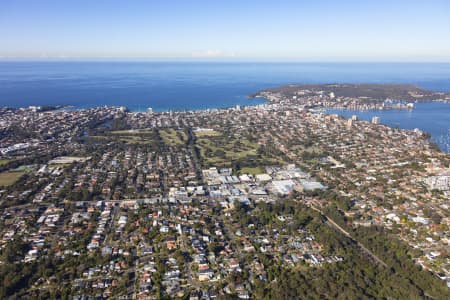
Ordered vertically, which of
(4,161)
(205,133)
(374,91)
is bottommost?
(4,161)

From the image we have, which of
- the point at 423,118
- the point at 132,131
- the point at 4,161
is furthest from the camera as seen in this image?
the point at 423,118

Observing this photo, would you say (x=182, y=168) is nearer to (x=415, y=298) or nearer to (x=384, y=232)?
(x=384, y=232)

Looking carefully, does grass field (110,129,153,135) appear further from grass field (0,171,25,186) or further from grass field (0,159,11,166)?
grass field (0,171,25,186)

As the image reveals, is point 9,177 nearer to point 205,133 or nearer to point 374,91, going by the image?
point 205,133

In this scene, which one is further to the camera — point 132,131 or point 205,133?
point 132,131

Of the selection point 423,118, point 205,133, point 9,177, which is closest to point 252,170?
point 205,133

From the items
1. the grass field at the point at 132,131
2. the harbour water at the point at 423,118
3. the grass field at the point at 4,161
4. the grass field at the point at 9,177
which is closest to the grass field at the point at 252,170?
the grass field at the point at 132,131

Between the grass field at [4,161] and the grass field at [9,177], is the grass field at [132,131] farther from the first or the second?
the grass field at [9,177]

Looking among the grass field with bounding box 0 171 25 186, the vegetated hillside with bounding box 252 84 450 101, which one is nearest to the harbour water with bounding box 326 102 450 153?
the vegetated hillside with bounding box 252 84 450 101

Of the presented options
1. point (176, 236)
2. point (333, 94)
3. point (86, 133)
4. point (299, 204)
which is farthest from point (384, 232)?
point (333, 94)
